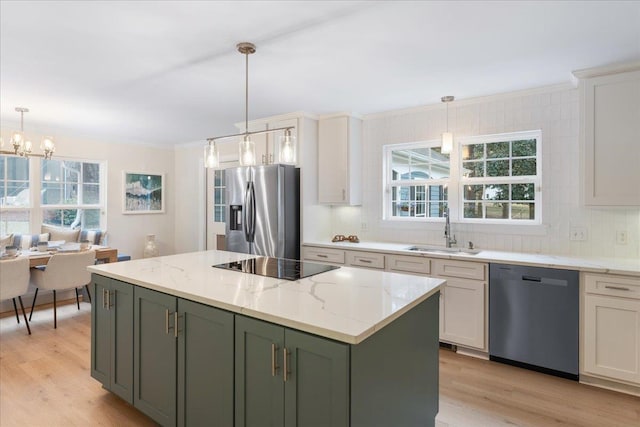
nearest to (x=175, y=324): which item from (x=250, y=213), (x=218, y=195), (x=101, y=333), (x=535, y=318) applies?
(x=101, y=333)

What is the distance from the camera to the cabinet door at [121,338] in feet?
7.20

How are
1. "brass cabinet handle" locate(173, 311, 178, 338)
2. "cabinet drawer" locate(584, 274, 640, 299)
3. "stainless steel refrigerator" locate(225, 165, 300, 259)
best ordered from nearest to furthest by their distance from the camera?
1. "brass cabinet handle" locate(173, 311, 178, 338)
2. "cabinet drawer" locate(584, 274, 640, 299)
3. "stainless steel refrigerator" locate(225, 165, 300, 259)

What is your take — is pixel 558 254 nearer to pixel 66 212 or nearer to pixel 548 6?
pixel 548 6

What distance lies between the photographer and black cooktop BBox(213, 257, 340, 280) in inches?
87.2

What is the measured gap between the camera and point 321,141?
4371 millimetres

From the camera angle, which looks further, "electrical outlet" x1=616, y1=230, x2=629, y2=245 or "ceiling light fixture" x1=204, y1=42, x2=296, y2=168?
"electrical outlet" x1=616, y1=230, x2=629, y2=245

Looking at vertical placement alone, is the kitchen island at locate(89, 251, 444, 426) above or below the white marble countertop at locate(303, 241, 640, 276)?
below

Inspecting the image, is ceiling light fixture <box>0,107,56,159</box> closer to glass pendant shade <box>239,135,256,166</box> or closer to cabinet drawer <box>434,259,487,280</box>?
glass pendant shade <box>239,135,256,166</box>

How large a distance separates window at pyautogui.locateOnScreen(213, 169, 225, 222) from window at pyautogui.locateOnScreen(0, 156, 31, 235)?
2531mm

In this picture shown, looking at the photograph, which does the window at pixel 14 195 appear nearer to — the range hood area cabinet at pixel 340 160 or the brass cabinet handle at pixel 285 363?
the range hood area cabinet at pixel 340 160

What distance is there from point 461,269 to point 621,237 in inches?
51.5

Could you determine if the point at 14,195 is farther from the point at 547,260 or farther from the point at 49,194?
the point at 547,260

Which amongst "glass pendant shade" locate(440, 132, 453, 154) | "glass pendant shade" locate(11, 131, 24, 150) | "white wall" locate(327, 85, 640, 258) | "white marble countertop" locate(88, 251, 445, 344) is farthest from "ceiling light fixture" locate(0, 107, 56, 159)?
"glass pendant shade" locate(440, 132, 453, 154)

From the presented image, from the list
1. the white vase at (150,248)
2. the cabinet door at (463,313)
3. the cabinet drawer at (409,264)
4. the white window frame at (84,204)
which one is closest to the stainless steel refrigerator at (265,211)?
the cabinet drawer at (409,264)
